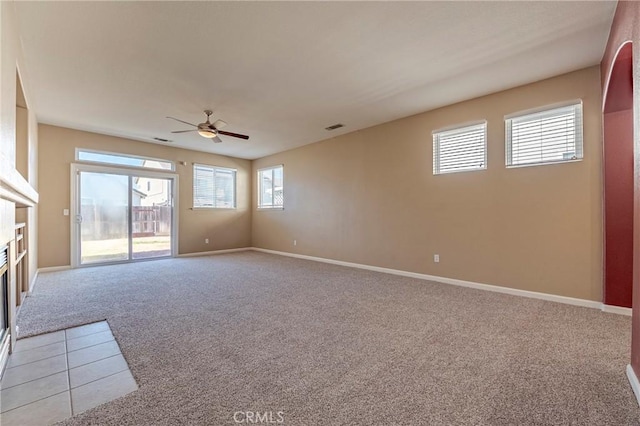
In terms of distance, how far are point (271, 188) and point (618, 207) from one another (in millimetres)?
6821

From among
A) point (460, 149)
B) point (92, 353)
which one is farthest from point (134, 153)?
point (460, 149)

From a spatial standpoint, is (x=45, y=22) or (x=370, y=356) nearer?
(x=370, y=356)

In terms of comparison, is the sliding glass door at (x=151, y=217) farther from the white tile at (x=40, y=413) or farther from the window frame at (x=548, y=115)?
the window frame at (x=548, y=115)

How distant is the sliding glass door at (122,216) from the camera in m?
5.69

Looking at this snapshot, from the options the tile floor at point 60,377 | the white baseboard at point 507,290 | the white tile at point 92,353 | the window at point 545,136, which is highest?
the window at point 545,136

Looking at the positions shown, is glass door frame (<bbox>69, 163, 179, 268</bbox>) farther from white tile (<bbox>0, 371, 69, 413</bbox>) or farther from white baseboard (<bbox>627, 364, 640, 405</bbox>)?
white baseboard (<bbox>627, 364, 640, 405</bbox>)

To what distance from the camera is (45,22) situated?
247 cm

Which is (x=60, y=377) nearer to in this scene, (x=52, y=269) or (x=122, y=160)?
(x=52, y=269)

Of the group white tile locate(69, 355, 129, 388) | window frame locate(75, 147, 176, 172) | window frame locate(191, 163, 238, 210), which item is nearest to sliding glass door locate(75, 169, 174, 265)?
window frame locate(75, 147, 176, 172)

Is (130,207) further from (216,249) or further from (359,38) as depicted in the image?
(359,38)

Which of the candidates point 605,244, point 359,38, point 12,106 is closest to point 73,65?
point 12,106

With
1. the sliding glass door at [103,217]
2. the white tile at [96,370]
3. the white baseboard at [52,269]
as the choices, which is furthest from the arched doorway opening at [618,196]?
the white baseboard at [52,269]

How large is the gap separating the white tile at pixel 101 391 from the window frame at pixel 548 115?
4647 mm

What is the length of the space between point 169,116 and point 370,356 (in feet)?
15.9
